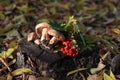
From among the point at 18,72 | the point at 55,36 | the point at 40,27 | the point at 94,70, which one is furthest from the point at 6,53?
the point at 94,70

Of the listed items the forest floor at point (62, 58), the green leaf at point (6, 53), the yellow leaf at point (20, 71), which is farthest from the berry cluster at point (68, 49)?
the green leaf at point (6, 53)

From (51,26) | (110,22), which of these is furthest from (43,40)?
(110,22)

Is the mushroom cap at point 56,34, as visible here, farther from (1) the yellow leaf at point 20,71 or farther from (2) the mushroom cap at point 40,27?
(1) the yellow leaf at point 20,71

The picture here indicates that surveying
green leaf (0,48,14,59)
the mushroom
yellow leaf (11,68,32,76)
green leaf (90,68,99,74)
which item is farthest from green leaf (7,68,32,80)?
green leaf (90,68,99,74)

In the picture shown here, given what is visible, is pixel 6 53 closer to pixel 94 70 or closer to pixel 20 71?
pixel 20 71

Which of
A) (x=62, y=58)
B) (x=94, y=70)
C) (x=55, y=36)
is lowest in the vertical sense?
(x=94, y=70)

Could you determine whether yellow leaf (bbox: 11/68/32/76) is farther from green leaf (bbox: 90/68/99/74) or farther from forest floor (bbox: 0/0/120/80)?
green leaf (bbox: 90/68/99/74)

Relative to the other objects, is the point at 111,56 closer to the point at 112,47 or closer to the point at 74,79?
the point at 112,47
